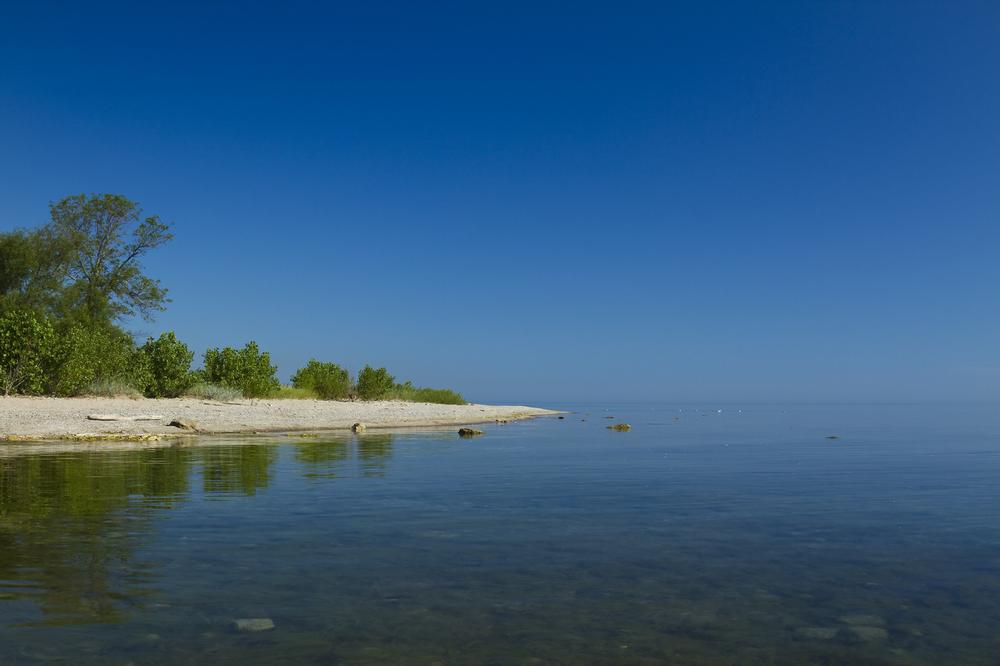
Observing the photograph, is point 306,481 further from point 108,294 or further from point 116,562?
point 108,294

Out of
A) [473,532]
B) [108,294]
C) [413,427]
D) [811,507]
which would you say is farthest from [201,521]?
[108,294]

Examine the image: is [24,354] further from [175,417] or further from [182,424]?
[182,424]

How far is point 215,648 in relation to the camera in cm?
636

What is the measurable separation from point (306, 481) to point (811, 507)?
1154 centimetres

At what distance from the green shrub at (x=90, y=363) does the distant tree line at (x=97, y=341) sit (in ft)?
0.19

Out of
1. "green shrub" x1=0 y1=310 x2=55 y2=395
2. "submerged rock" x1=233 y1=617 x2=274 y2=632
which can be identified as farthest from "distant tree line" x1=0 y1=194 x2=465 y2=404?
"submerged rock" x1=233 y1=617 x2=274 y2=632

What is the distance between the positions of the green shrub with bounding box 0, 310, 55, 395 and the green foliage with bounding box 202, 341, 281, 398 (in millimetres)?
14346

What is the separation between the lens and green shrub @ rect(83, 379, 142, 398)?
4369 centimetres

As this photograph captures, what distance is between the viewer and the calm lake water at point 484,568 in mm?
6582

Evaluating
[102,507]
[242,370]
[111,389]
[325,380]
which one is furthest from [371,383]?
[102,507]

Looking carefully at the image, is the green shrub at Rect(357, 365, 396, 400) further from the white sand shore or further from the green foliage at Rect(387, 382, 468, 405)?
the white sand shore

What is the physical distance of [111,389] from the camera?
44.1 m

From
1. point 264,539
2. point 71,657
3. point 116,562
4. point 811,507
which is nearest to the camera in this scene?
point 71,657

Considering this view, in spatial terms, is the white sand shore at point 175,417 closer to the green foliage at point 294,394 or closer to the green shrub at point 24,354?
the green shrub at point 24,354
